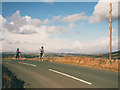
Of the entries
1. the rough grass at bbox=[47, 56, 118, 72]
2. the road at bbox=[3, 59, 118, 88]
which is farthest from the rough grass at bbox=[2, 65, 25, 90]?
the rough grass at bbox=[47, 56, 118, 72]

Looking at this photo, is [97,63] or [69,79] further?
[97,63]

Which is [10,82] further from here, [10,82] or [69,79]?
[69,79]

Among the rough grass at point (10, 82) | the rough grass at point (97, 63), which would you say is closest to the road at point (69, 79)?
the rough grass at point (10, 82)

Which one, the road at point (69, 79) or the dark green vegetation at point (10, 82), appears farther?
the road at point (69, 79)

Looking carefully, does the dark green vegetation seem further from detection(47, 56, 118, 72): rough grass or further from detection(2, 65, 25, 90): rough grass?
detection(47, 56, 118, 72): rough grass

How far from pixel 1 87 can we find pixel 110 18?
17212 millimetres

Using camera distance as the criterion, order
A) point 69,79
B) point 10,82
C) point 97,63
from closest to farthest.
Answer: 1. point 10,82
2. point 69,79
3. point 97,63

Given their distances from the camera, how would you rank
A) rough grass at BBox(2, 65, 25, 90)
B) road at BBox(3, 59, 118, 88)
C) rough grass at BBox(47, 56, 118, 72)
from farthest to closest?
rough grass at BBox(47, 56, 118, 72) → road at BBox(3, 59, 118, 88) → rough grass at BBox(2, 65, 25, 90)

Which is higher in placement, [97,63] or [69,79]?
[97,63]

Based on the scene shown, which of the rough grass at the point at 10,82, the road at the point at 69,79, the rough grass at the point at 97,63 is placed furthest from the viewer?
the rough grass at the point at 97,63

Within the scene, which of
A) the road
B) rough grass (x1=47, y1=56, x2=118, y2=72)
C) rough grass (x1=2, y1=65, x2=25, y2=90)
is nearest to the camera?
rough grass (x1=2, y1=65, x2=25, y2=90)

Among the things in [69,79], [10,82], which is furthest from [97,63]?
[10,82]

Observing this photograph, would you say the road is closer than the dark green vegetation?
No

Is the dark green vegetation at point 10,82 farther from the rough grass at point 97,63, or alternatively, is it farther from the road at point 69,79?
the rough grass at point 97,63
